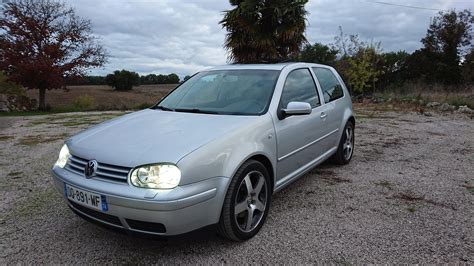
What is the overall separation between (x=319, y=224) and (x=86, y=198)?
1.91 meters

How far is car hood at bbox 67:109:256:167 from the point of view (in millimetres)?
2252

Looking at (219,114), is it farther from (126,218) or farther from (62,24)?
(62,24)

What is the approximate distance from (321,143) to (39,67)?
1844 cm

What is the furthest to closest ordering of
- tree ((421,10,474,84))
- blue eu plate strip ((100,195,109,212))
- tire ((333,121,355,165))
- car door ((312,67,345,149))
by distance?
tree ((421,10,474,84)) < tire ((333,121,355,165)) < car door ((312,67,345,149)) < blue eu plate strip ((100,195,109,212))

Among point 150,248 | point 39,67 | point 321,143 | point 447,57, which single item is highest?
point 447,57

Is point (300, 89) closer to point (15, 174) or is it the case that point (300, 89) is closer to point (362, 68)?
point (15, 174)

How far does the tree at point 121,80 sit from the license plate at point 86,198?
124 ft

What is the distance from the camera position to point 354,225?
9.66 feet

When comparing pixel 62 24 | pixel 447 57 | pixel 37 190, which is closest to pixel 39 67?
pixel 62 24

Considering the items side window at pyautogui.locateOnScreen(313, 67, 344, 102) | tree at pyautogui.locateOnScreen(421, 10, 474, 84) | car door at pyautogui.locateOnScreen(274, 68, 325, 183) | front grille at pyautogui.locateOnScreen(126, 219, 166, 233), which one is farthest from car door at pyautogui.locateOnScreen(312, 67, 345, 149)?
tree at pyautogui.locateOnScreen(421, 10, 474, 84)

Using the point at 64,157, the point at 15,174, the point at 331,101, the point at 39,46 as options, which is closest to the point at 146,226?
the point at 64,157

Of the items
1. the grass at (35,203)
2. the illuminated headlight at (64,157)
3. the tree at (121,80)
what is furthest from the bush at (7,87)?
the illuminated headlight at (64,157)

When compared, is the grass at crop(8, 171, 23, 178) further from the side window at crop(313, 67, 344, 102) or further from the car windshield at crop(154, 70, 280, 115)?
the side window at crop(313, 67, 344, 102)

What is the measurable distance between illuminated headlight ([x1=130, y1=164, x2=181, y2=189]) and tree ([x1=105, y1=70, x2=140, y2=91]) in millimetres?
38362
